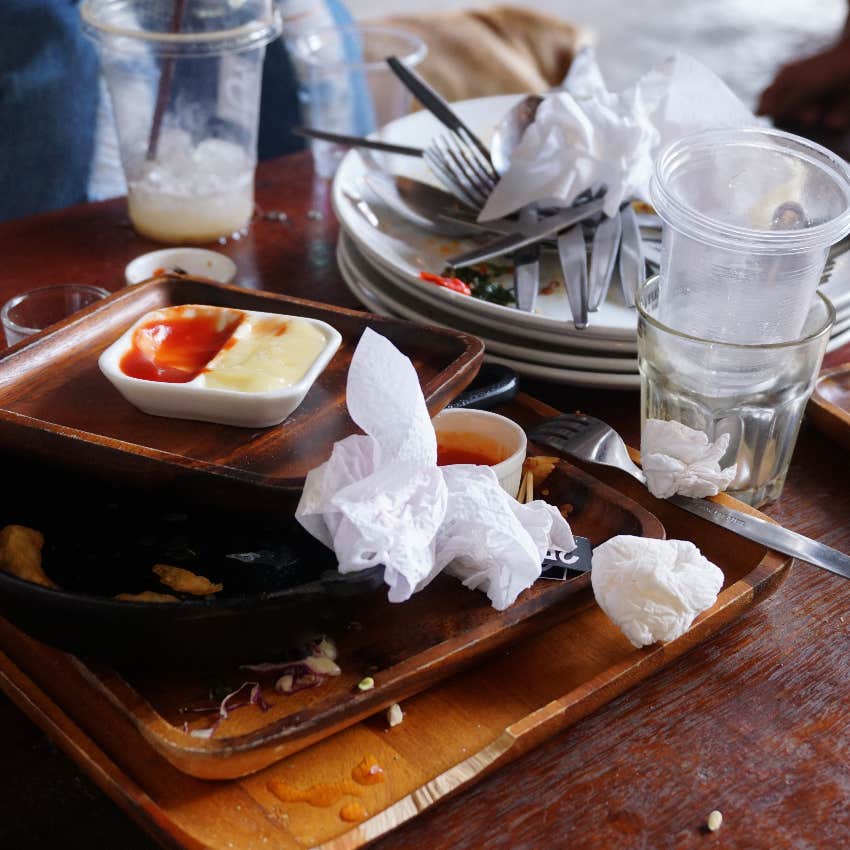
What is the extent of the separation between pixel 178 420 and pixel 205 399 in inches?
1.6

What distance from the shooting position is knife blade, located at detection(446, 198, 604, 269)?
126 cm

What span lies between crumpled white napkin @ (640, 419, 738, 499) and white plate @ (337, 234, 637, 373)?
0.67 feet

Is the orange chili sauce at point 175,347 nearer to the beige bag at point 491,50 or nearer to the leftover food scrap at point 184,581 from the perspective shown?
the leftover food scrap at point 184,581

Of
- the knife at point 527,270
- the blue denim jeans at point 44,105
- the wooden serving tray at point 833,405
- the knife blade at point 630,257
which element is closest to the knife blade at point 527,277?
the knife at point 527,270

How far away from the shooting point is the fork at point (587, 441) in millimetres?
1006

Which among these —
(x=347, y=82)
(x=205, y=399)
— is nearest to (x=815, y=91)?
(x=347, y=82)

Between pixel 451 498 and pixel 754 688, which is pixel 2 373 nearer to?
pixel 451 498

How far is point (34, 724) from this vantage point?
82 centimetres

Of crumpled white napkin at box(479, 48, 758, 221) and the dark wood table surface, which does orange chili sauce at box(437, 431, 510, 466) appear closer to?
the dark wood table surface

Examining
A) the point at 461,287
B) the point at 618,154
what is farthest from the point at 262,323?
the point at 618,154

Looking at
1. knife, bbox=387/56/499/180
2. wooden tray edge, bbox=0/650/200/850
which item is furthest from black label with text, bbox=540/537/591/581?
knife, bbox=387/56/499/180

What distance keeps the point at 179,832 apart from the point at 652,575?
375mm

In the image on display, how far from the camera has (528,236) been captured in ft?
4.30

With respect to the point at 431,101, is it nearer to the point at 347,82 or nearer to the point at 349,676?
the point at 347,82
